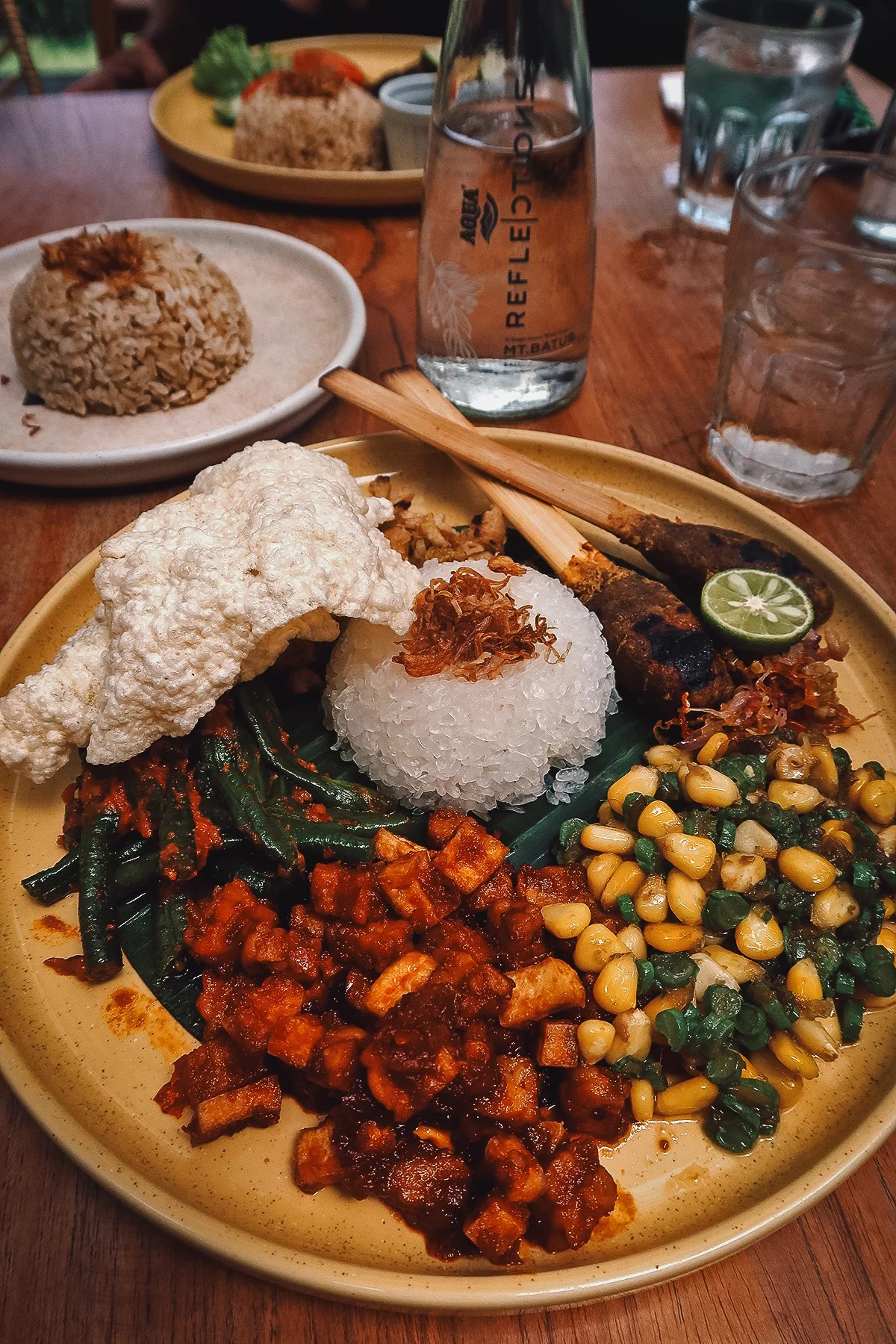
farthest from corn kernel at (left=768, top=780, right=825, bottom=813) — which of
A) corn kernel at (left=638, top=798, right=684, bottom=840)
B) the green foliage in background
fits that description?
the green foliage in background

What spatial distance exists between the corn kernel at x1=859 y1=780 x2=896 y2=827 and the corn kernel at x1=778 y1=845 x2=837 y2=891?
0.21 m

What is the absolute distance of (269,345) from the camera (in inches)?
126

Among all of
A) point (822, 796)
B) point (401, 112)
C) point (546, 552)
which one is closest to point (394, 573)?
point (546, 552)

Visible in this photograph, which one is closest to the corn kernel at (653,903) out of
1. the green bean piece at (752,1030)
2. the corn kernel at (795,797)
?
the green bean piece at (752,1030)

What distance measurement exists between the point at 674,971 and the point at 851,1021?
1.06 feet

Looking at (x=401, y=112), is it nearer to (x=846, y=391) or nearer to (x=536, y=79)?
(x=536, y=79)

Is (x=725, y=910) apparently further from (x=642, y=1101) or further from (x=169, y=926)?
(x=169, y=926)

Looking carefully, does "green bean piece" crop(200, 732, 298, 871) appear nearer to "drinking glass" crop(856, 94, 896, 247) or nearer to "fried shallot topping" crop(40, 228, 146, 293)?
"fried shallot topping" crop(40, 228, 146, 293)

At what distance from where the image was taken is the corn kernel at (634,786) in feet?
6.16

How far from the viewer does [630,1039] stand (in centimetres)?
155

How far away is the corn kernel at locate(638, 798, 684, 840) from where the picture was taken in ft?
5.88

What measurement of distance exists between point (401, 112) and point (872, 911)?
3823 millimetres

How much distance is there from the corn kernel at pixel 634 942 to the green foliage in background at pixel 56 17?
1337 cm

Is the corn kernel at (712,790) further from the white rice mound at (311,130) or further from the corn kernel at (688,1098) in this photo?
the white rice mound at (311,130)
